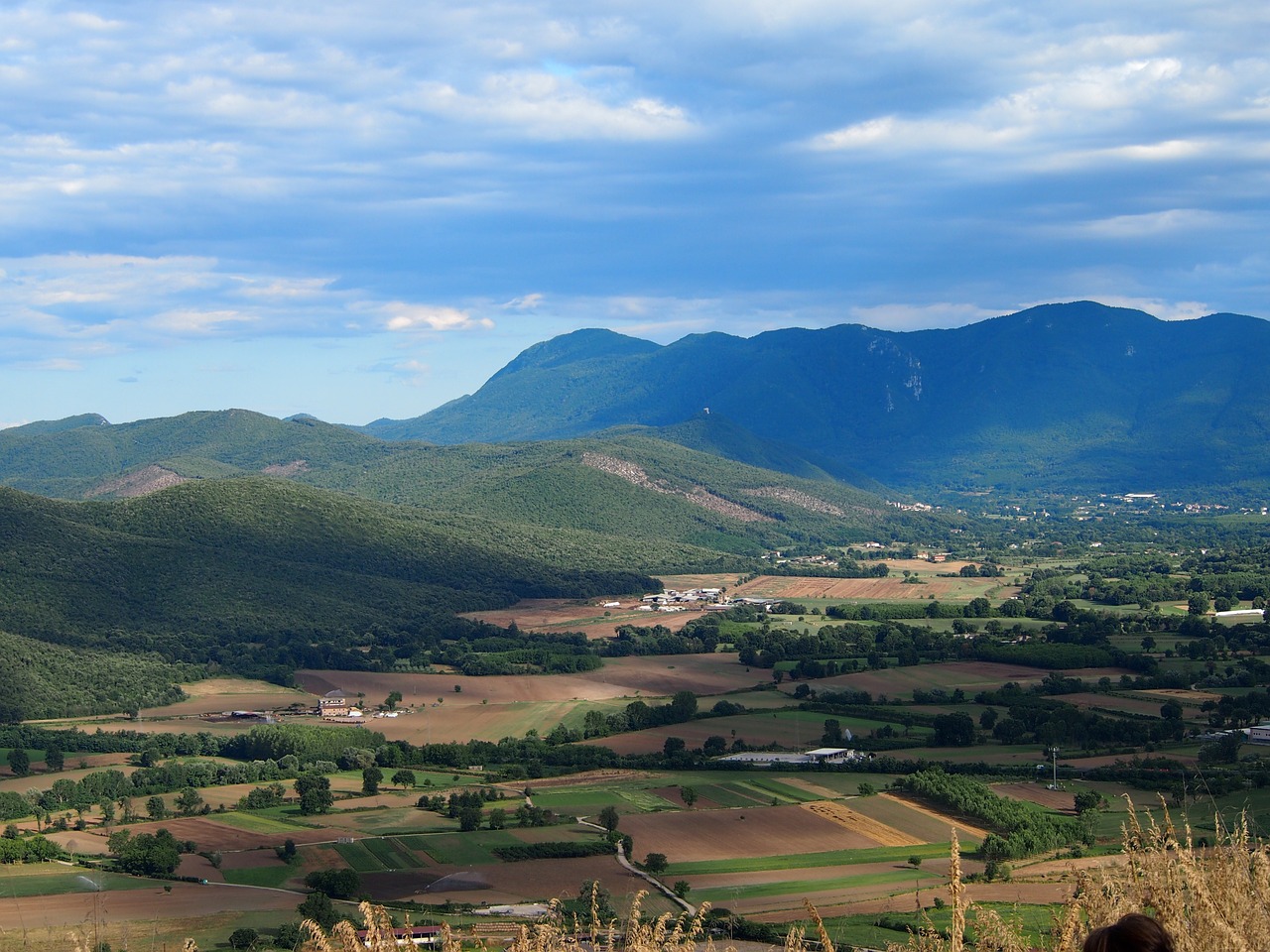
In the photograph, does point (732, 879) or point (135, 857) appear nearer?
point (732, 879)

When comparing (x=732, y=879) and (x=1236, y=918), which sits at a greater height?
(x=1236, y=918)

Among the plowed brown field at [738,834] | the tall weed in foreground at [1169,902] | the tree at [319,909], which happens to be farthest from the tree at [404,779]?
the tall weed in foreground at [1169,902]

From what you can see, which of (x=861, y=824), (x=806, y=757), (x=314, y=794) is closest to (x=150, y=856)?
(x=314, y=794)

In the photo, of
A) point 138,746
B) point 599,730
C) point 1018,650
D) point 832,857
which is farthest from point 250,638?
point 832,857

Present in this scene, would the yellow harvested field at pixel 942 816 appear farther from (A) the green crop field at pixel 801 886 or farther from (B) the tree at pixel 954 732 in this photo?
(B) the tree at pixel 954 732

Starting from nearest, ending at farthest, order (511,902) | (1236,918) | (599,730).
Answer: (1236,918) → (511,902) → (599,730)

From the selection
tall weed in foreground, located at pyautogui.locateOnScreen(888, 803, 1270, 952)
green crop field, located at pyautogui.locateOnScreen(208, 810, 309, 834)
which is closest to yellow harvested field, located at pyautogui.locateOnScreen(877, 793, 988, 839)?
green crop field, located at pyautogui.locateOnScreen(208, 810, 309, 834)

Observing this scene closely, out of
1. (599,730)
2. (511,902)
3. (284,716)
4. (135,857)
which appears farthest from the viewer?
(284,716)

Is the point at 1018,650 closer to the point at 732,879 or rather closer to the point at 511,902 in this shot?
the point at 732,879
